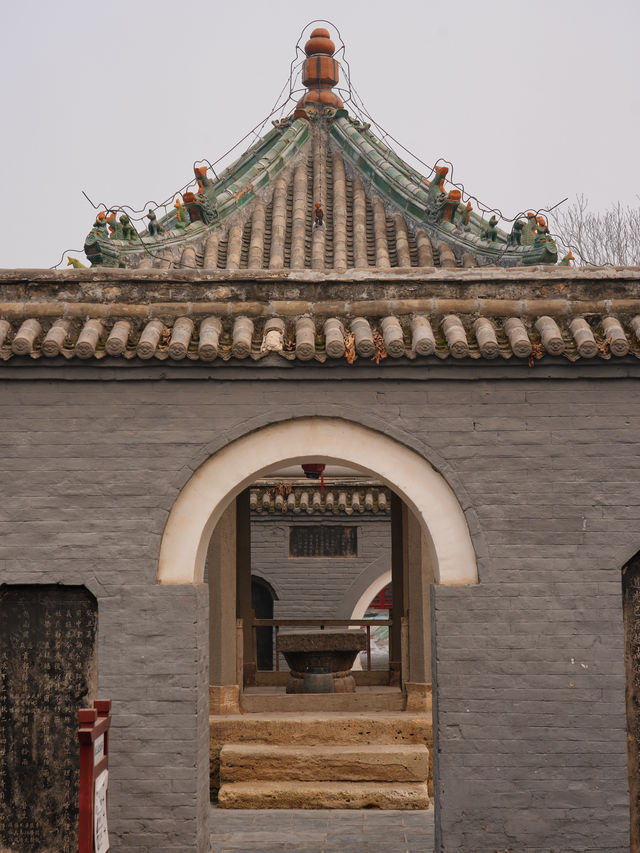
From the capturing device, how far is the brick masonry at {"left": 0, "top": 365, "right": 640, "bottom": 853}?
6730 millimetres

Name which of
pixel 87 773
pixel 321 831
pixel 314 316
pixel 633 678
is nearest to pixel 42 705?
pixel 87 773

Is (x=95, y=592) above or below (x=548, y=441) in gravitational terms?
below

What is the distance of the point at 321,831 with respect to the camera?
8570mm

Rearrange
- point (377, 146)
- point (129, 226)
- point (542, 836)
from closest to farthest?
A: point (542, 836) < point (129, 226) < point (377, 146)

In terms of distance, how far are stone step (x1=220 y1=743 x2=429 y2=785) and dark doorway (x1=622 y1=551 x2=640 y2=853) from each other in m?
2.82

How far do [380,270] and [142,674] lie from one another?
10.7ft

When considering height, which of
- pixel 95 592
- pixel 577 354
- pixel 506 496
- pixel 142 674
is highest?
pixel 577 354

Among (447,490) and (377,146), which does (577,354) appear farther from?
(377,146)

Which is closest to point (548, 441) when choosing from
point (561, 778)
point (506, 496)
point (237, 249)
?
point (506, 496)

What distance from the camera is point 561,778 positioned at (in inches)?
265

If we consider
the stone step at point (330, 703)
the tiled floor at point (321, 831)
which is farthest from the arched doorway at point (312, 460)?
the stone step at point (330, 703)

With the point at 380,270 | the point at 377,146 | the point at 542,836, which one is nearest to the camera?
the point at 542,836

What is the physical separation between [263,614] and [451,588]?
12.3 m

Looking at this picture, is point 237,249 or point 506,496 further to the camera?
point 237,249
